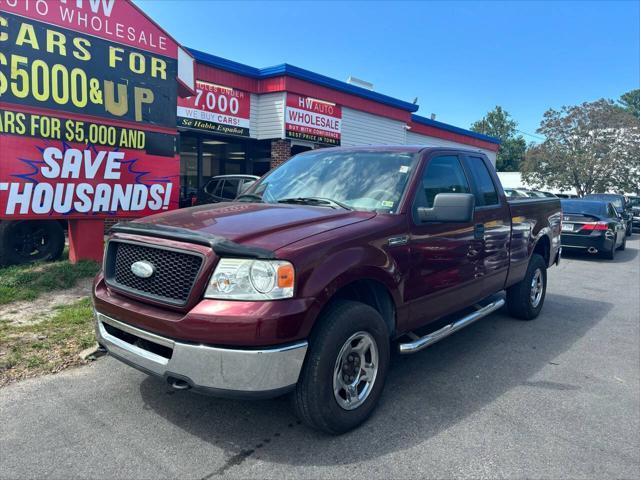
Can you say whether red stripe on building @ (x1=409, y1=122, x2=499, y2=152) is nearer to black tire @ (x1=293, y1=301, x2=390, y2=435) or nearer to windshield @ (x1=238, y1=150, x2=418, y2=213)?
windshield @ (x1=238, y1=150, x2=418, y2=213)

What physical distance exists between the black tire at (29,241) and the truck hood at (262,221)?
16.1ft

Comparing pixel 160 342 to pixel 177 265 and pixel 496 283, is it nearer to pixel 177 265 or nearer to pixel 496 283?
pixel 177 265

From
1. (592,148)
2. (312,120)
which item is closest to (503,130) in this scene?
(592,148)

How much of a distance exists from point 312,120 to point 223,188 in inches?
193

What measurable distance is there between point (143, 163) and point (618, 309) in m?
7.54

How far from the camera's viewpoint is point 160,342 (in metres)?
2.86

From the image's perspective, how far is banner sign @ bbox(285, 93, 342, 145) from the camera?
50.5ft

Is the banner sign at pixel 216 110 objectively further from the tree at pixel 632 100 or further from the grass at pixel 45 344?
the tree at pixel 632 100

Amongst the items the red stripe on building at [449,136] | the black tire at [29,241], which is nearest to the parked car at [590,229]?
the red stripe on building at [449,136]

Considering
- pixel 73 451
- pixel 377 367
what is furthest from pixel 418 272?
pixel 73 451

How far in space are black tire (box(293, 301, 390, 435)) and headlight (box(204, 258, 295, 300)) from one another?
0.38m

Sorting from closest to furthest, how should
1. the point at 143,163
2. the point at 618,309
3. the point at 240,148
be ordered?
the point at 618,309 → the point at 143,163 → the point at 240,148

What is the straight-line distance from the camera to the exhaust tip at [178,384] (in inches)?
109

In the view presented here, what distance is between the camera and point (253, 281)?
2.73m
